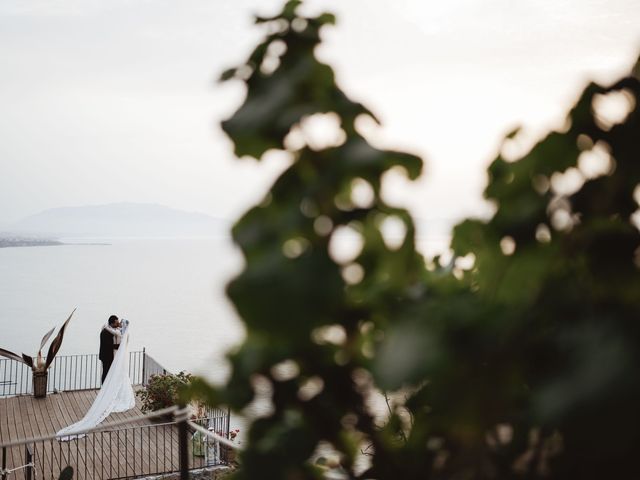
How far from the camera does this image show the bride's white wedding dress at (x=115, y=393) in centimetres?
1016

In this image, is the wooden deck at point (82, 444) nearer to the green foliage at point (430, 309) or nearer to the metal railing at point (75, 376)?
the metal railing at point (75, 376)

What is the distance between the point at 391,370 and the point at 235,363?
0.87 ft

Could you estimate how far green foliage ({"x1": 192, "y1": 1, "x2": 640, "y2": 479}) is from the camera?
427mm

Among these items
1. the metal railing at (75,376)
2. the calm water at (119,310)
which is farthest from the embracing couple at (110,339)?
the calm water at (119,310)

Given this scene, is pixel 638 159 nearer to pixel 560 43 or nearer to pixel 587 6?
pixel 560 43

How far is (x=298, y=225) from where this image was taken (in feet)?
1.65

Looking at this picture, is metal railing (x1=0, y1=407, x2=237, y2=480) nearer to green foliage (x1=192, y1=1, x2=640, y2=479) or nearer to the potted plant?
the potted plant

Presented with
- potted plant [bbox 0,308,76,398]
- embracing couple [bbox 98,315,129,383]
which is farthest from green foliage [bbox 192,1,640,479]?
potted plant [bbox 0,308,76,398]

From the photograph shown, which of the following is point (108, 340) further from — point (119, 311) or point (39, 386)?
point (119, 311)

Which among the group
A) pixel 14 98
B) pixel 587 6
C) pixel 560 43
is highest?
pixel 14 98

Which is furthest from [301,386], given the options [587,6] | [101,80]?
[101,80]

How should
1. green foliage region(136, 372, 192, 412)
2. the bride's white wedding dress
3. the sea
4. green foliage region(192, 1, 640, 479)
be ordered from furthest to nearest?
the sea, the bride's white wedding dress, green foliage region(136, 372, 192, 412), green foliage region(192, 1, 640, 479)

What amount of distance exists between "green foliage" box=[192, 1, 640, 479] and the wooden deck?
690 centimetres

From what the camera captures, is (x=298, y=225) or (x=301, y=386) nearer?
(x=298, y=225)
